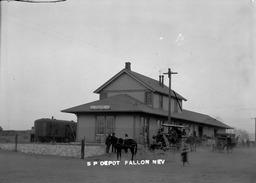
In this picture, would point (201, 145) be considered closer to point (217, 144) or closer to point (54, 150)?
point (217, 144)

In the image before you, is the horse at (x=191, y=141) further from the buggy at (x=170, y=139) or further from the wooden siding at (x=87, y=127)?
the wooden siding at (x=87, y=127)

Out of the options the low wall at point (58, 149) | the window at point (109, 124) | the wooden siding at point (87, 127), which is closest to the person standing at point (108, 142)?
the low wall at point (58, 149)

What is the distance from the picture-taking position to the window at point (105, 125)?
37188mm

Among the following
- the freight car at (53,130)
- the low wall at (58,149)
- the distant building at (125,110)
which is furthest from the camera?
the freight car at (53,130)

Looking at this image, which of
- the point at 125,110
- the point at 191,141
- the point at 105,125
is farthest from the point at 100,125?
the point at 191,141

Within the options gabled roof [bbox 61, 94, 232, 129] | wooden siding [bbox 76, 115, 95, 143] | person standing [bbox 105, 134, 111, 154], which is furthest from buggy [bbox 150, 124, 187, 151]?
wooden siding [bbox 76, 115, 95, 143]

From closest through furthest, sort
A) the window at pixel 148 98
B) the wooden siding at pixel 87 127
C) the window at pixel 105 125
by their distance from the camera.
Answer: the window at pixel 105 125
the wooden siding at pixel 87 127
the window at pixel 148 98

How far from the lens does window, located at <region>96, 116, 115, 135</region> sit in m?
37.2

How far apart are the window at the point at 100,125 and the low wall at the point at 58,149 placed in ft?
18.6

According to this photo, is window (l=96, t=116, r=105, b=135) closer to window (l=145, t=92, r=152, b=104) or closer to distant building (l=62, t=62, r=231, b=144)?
distant building (l=62, t=62, r=231, b=144)

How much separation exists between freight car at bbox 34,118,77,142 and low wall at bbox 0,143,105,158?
47.7 ft

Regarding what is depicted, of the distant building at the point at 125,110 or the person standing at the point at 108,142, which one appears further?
the distant building at the point at 125,110

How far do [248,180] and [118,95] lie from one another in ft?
78.0

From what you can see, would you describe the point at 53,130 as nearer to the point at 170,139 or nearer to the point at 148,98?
the point at 148,98
